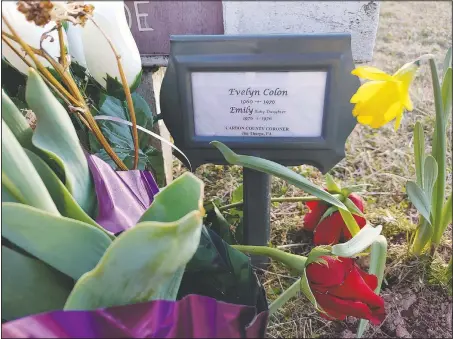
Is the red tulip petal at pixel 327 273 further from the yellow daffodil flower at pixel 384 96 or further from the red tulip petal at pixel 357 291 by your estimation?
the yellow daffodil flower at pixel 384 96

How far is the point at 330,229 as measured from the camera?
2.88ft

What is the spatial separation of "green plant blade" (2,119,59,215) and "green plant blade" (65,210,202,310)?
2.8 inches

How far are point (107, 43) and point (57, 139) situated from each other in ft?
0.53

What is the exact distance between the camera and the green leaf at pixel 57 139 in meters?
0.40

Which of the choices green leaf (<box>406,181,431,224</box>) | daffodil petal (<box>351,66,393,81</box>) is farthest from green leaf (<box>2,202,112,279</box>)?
green leaf (<box>406,181,431,224</box>)

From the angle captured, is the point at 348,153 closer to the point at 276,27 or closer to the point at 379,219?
the point at 379,219

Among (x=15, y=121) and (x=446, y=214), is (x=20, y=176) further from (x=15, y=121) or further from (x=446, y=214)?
(x=446, y=214)

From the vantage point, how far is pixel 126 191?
19.0 inches

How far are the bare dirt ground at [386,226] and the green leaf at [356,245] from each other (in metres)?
0.35

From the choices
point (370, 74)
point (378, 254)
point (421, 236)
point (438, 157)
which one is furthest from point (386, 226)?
point (370, 74)

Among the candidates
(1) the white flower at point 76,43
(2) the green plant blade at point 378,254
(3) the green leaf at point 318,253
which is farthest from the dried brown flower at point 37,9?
(2) the green plant blade at point 378,254

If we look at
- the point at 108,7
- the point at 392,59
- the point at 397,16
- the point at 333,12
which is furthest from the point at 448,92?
the point at 397,16

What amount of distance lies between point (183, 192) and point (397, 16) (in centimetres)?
212

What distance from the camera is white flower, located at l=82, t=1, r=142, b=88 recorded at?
20.8 inches
